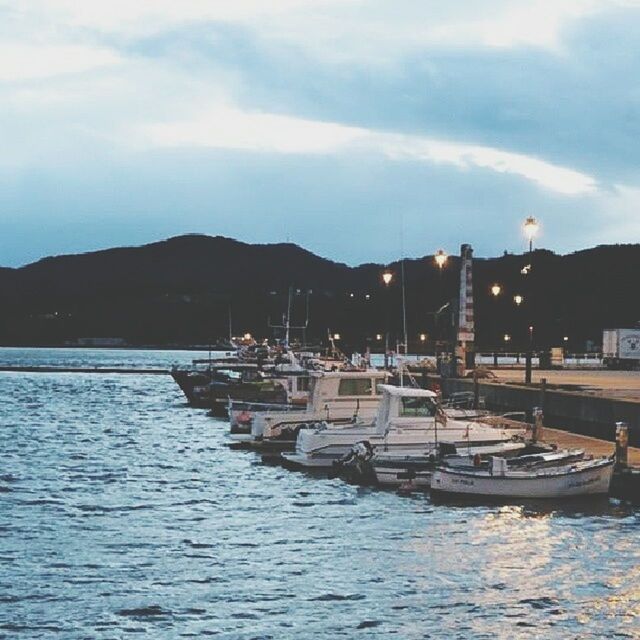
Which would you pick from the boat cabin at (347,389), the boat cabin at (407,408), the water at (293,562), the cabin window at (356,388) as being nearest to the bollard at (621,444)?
the water at (293,562)

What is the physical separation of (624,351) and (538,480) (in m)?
62.0

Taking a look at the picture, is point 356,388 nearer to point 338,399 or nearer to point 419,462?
point 338,399

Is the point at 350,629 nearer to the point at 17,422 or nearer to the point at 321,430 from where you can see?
the point at 321,430

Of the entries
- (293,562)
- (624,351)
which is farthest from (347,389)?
(624,351)

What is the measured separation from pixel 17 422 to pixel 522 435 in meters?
39.9

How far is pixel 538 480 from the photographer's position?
98.7 ft

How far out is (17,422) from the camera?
70938mm

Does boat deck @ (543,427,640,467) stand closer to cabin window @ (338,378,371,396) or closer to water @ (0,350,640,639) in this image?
water @ (0,350,640,639)

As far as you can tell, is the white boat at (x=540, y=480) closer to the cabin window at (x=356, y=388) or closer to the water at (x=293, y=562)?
the water at (x=293, y=562)

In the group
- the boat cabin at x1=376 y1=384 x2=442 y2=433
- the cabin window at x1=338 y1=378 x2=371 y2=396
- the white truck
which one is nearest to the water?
the boat cabin at x1=376 y1=384 x2=442 y2=433

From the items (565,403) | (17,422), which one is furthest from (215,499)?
(17,422)

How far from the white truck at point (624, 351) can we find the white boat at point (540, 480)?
59.2 m

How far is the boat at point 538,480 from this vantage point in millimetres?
29984

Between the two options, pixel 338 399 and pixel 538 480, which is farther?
pixel 338 399
